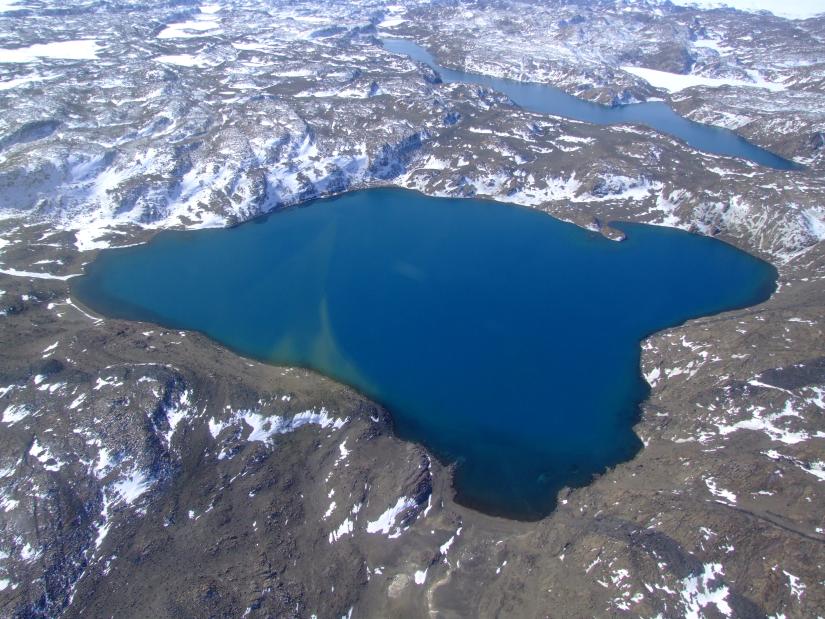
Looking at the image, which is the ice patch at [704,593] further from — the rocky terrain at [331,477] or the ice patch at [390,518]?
the ice patch at [390,518]

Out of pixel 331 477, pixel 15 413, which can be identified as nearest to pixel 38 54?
pixel 15 413

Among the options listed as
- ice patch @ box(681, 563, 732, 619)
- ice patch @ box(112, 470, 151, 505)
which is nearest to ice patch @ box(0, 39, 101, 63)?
ice patch @ box(112, 470, 151, 505)

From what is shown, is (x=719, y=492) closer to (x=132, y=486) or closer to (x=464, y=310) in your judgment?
(x=464, y=310)

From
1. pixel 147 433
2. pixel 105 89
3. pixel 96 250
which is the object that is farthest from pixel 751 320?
pixel 105 89

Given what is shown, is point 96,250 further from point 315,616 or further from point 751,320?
point 751,320

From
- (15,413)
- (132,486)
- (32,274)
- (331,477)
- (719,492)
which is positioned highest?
(719,492)

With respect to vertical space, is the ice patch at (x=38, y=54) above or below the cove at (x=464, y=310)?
below

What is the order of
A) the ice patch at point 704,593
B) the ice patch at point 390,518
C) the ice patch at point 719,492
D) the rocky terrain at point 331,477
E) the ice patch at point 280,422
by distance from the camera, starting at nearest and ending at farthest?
the ice patch at point 704,593 < the rocky terrain at point 331,477 < the ice patch at point 719,492 < the ice patch at point 390,518 < the ice patch at point 280,422

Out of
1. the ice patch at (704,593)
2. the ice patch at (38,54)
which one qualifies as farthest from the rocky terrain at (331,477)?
the ice patch at (38,54)
